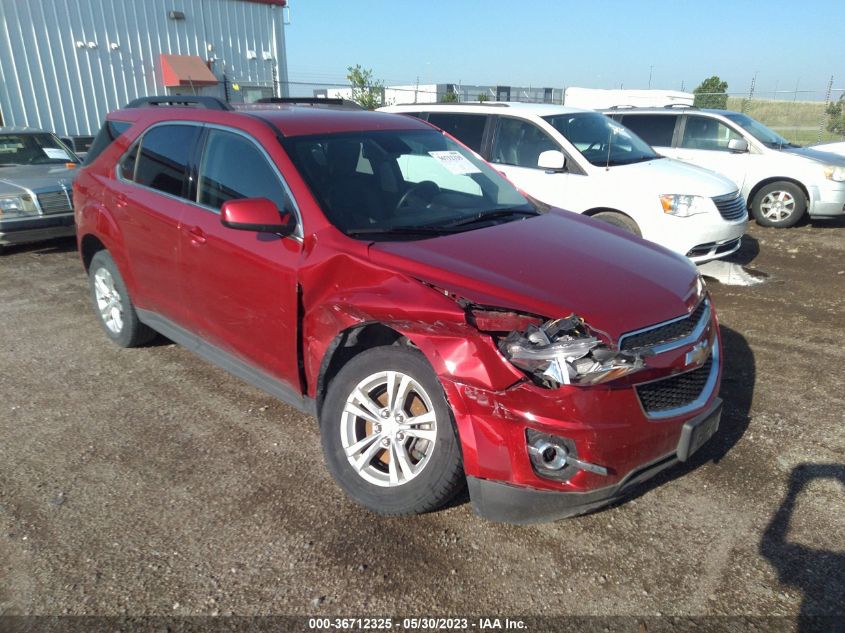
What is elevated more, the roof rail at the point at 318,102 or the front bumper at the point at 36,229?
Answer: the roof rail at the point at 318,102

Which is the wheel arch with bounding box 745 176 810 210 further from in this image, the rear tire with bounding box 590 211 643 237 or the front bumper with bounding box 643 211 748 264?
the rear tire with bounding box 590 211 643 237

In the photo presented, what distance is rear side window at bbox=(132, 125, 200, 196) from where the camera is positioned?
391cm

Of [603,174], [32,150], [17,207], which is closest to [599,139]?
[603,174]

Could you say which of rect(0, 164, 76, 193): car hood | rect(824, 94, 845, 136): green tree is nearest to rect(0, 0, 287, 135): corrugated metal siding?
rect(0, 164, 76, 193): car hood

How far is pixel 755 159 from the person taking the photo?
31.5ft

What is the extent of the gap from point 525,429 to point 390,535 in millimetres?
873

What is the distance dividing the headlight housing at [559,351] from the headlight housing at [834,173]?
8.76 meters

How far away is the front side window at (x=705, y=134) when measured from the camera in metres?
10.0

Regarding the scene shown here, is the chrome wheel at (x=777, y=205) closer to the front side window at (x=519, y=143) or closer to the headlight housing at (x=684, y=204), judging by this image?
the headlight housing at (x=684, y=204)

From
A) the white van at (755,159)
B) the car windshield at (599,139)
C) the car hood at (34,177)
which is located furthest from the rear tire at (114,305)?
the white van at (755,159)

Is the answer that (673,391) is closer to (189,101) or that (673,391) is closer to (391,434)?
(391,434)

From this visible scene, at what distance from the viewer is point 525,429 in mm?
2406

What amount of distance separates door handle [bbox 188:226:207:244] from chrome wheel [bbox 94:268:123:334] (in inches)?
54.2

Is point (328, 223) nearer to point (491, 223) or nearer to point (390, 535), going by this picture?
point (491, 223)
